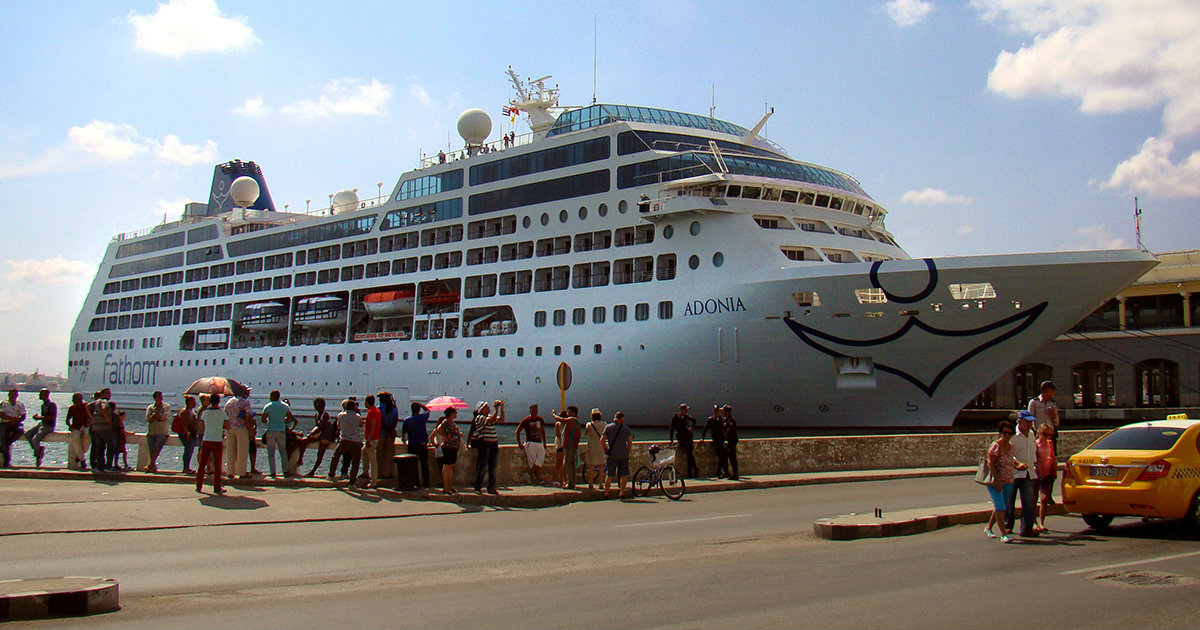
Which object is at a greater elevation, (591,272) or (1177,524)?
(591,272)

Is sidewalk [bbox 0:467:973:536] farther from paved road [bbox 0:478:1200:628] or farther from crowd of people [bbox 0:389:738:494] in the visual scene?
paved road [bbox 0:478:1200:628]

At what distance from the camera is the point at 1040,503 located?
37.5 ft

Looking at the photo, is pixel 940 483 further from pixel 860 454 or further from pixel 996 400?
pixel 996 400

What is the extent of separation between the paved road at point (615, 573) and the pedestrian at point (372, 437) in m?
2.13

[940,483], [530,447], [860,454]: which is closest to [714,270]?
[860,454]

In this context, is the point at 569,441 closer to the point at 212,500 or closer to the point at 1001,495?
the point at 212,500

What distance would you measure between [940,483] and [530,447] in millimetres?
8065

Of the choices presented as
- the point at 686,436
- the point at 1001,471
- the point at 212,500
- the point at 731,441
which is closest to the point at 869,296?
the point at 731,441

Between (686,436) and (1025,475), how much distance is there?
745 centimetres

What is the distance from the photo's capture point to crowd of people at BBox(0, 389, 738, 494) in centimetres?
1421

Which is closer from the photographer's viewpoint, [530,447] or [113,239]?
[530,447]

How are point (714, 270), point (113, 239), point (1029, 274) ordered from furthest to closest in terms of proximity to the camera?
1. point (113, 239)
2. point (714, 270)
3. point (1029, 274)

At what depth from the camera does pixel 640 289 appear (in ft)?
107

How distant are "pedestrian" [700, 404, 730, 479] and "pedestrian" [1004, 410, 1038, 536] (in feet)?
22.3
